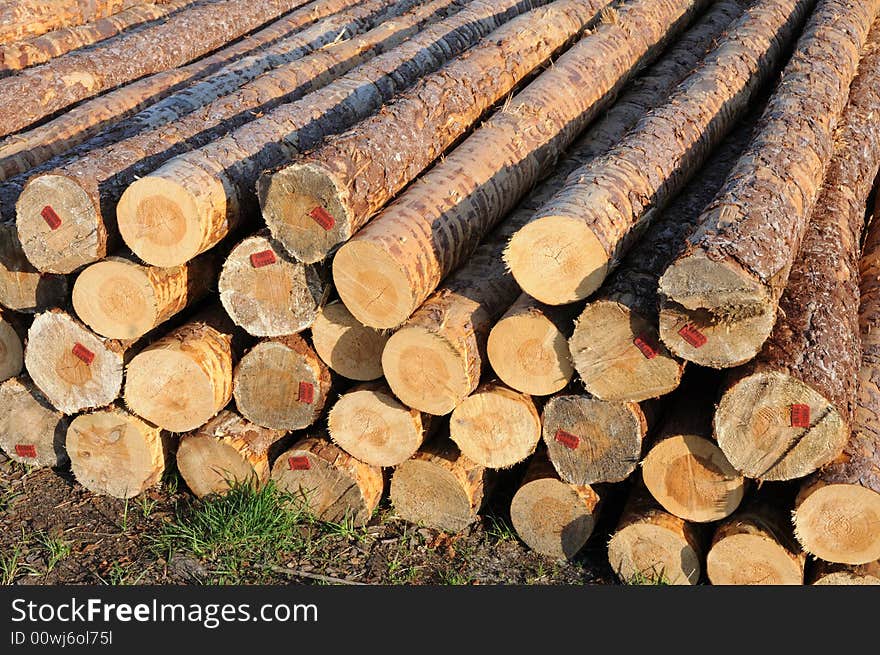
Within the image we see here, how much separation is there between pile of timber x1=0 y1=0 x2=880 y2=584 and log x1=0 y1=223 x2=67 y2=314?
0.05 feet

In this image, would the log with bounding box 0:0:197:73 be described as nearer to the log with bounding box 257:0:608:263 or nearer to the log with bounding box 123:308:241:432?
the log with bounding box 123:308:241:432

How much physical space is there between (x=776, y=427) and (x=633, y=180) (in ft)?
5.14

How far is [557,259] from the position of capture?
171 inches

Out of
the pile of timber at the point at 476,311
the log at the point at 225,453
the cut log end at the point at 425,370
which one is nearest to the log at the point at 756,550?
the pile of timber at the point at 476,311

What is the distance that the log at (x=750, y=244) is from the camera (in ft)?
13.0

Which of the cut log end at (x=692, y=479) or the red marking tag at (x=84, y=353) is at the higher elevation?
the red marking tag at (x=84, y=353)

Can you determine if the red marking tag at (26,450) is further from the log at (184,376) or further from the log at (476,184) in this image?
the log at (476,184)

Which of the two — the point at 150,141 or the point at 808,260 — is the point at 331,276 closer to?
the point at 150,141

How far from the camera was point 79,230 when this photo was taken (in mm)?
4805

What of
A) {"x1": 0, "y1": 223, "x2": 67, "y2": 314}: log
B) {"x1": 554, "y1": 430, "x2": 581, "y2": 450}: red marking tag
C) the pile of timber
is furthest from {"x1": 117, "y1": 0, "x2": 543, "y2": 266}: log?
{"x1": 554, "y1": 430, "x2": 581, "y2": 450}: red marking tag

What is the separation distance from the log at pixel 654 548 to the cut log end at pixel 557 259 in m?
1.31

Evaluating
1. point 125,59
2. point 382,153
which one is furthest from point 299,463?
point 125,59

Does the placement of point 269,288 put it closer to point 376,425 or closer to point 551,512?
point 376,425

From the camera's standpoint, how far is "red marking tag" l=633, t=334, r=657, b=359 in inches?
169
